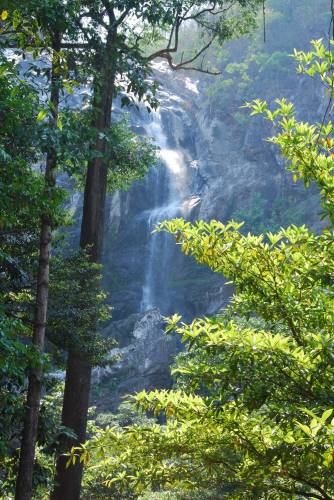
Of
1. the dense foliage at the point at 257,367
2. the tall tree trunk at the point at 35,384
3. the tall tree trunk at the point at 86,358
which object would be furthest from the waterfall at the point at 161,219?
the dense foliage at the point at 257,367

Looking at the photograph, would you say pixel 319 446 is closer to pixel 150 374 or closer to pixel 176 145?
pixel 150 374

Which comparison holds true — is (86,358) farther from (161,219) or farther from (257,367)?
(161,219)

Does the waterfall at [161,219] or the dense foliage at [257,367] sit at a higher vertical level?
the waterfall at [161,219]

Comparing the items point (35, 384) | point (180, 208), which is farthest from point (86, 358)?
point (180, 208)

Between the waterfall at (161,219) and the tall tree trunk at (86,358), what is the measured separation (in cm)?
2230

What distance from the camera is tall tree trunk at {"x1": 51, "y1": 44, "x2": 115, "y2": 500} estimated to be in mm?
8422

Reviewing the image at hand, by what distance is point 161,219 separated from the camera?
3494 centimetres

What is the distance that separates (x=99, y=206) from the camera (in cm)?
1002

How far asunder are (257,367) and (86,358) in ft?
17.6

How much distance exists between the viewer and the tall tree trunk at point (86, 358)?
8.42 meters

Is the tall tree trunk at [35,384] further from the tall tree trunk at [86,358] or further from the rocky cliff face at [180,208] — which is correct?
the rocky cliff face at [180,208]

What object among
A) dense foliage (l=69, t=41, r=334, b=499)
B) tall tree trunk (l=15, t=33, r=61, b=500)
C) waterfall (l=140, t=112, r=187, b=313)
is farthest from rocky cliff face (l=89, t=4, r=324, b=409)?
dense foliage (l=69, t=41, r=334, b=499)

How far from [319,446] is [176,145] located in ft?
127

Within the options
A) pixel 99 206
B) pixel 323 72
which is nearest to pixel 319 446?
pixel 323 72
